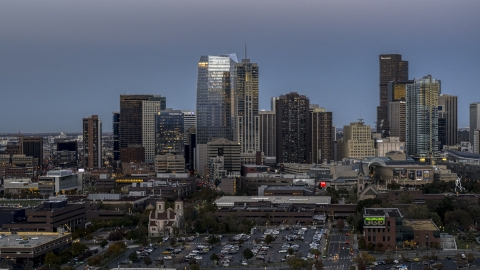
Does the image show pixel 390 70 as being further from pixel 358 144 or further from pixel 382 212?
pixel 382 212

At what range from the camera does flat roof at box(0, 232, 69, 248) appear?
1426 inches

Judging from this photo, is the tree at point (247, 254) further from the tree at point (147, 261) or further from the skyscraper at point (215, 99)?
the skyscraper at point (215, 99)

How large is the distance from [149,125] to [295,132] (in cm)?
2842

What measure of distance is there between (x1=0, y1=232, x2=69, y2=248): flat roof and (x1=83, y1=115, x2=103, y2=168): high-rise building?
209 feet

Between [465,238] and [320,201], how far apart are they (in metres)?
14.6

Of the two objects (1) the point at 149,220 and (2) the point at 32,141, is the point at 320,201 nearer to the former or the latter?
(1) the point at 149,220

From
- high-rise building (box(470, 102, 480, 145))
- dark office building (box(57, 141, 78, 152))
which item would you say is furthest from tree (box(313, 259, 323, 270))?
high-rise building (box(470, 102, 480, 145))

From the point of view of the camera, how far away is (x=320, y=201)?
54.8 metres

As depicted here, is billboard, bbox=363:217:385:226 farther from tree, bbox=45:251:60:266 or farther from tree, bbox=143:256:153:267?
tree, bbox=45:251:60:266

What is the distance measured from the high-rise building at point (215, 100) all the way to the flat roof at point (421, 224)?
2405 inches

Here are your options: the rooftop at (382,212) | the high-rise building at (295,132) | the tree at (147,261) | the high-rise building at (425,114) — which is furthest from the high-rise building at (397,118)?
the tree at (147,261)

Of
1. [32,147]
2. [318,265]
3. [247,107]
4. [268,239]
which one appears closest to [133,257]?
[268,239]

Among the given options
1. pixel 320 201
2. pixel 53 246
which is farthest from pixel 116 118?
pixel 53 246

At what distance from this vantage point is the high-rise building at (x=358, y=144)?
328 ft
